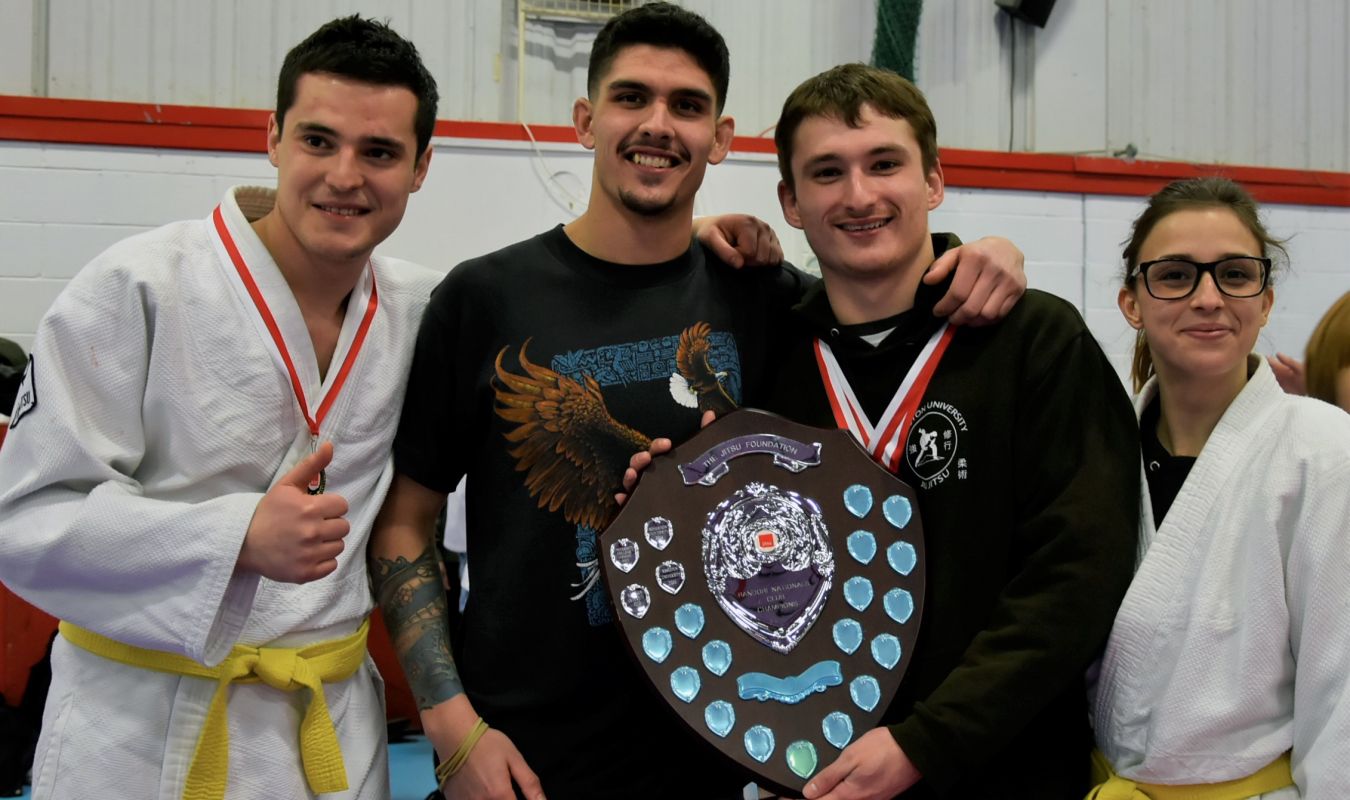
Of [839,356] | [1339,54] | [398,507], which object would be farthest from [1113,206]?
[398,507]

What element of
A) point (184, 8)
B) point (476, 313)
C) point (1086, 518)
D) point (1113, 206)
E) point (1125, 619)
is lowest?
point (1125, 619)

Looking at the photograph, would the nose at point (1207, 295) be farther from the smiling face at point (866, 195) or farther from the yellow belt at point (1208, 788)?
the yellow belt at point (1208, 788)

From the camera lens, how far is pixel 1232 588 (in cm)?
148

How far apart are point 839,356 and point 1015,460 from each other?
1.11 ft

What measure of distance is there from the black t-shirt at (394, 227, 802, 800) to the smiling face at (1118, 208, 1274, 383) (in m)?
0.66

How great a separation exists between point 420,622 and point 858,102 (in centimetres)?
114

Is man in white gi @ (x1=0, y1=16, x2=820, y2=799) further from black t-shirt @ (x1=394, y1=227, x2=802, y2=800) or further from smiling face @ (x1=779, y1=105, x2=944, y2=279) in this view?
smiling face @ (x1=779, y1=105, x2=944, y2=279)

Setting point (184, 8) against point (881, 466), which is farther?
point (184, 8)

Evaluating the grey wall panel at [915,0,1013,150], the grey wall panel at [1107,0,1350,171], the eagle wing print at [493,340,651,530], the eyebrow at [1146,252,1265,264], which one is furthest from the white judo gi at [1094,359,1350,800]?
the grey wall panel at [1107,0,1350,171]

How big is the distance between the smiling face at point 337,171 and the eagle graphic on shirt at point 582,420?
1.09ft

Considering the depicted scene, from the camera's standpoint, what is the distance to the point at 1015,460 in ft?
5.14

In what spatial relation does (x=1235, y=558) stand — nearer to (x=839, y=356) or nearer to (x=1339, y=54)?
(x=839, y=356)

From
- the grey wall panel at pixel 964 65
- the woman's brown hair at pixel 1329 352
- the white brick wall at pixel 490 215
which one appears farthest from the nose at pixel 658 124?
the grey wall panel at pixel 964 65

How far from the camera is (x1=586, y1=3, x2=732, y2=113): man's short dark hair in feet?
6.10
